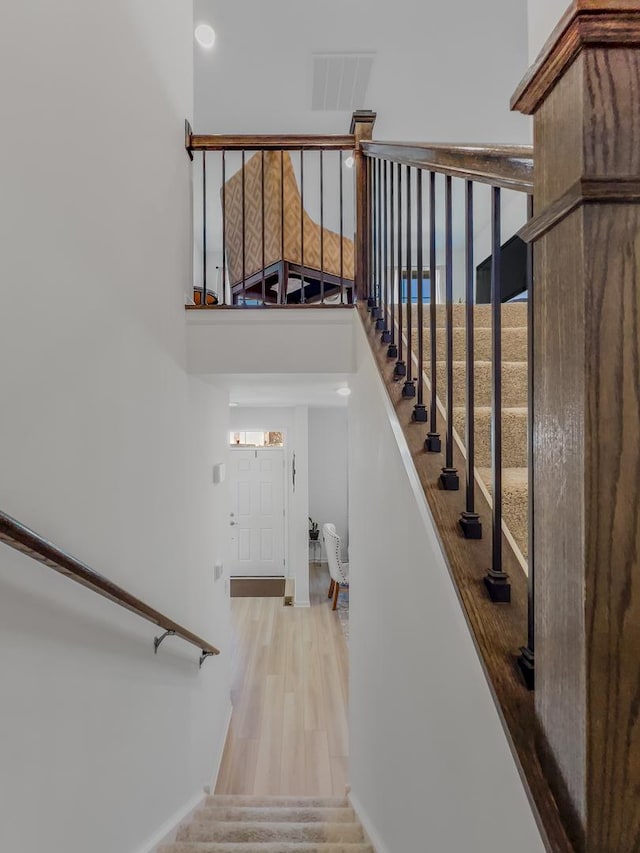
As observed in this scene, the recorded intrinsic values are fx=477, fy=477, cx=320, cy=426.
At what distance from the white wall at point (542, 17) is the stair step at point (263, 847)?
286 centimetres

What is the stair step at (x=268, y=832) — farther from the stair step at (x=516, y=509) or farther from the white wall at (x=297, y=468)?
the white wall at (x=297, y=468)

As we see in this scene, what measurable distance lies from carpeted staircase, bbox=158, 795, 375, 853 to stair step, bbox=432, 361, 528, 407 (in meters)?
1.75

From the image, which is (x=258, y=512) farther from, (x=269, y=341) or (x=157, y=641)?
(x=157, y=641)

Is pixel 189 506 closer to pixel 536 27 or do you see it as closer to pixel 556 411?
pixel 556 411

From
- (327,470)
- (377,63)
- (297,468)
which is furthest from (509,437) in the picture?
(327,470)

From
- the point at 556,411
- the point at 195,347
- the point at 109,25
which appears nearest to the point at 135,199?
the point at 109,25

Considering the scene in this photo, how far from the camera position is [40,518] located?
1099 millimetres

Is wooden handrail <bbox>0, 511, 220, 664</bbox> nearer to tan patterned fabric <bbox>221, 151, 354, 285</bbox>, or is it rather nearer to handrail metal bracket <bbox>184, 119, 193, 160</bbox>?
handrail metal bracket <bbox>184, 119, 193, 160</bbox>

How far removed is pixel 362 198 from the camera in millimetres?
2322

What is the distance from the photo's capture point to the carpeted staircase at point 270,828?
74.1 inches

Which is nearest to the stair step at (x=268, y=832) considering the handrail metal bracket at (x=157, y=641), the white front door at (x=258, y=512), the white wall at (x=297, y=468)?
the handrail metal bracket at (x=157, y=641)

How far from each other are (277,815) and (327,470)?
570 centimetres

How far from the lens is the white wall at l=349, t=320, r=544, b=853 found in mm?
793

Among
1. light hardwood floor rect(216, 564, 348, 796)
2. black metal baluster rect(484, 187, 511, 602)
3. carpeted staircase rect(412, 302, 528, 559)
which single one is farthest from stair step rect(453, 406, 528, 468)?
light hardwood floor rect(216, 564, 348, 796)
